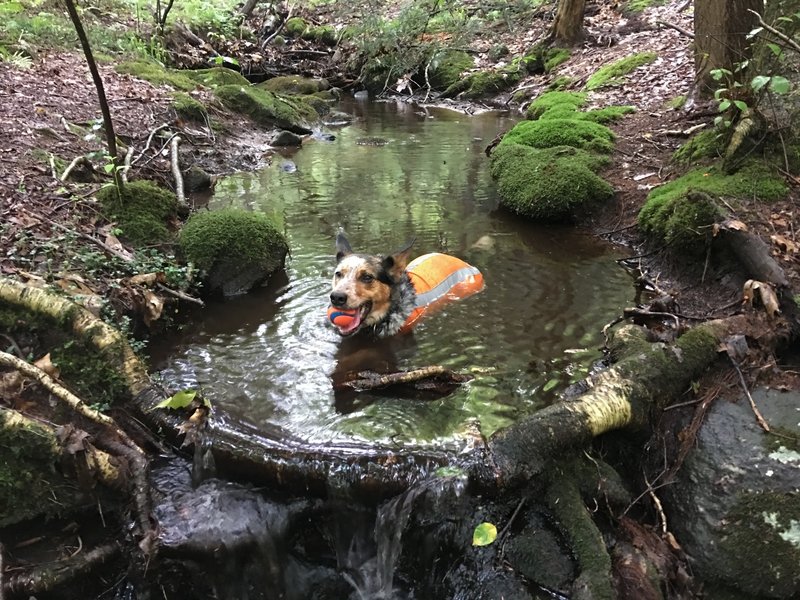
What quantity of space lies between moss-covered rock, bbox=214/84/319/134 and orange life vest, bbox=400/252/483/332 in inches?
422

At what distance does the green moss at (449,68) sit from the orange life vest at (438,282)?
1782 cm

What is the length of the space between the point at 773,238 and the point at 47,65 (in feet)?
48.3

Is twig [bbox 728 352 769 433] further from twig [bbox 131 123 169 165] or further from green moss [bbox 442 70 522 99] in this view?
green moss [bbox 442 70 522 99]

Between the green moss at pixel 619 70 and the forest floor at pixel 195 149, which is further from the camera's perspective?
the green moss at pixel 619 70

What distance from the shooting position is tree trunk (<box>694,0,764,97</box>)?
25.2 ft

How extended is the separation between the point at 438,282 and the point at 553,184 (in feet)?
12.1

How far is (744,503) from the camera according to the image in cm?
370

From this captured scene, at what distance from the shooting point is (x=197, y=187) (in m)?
10.5

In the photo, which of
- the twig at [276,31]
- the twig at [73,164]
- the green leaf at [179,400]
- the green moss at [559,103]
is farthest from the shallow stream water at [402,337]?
the twig at [276,31]

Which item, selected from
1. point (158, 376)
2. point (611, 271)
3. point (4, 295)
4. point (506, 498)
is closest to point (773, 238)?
point (611, 271)

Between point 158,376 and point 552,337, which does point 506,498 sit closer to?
point 552,337

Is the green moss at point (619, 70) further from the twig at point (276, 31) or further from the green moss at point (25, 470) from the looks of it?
the twig at point (276, 31)

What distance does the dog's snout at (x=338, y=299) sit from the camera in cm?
574

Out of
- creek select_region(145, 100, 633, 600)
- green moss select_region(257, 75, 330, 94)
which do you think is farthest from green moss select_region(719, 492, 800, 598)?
green moss select_region(257, 75, 330, 94)
